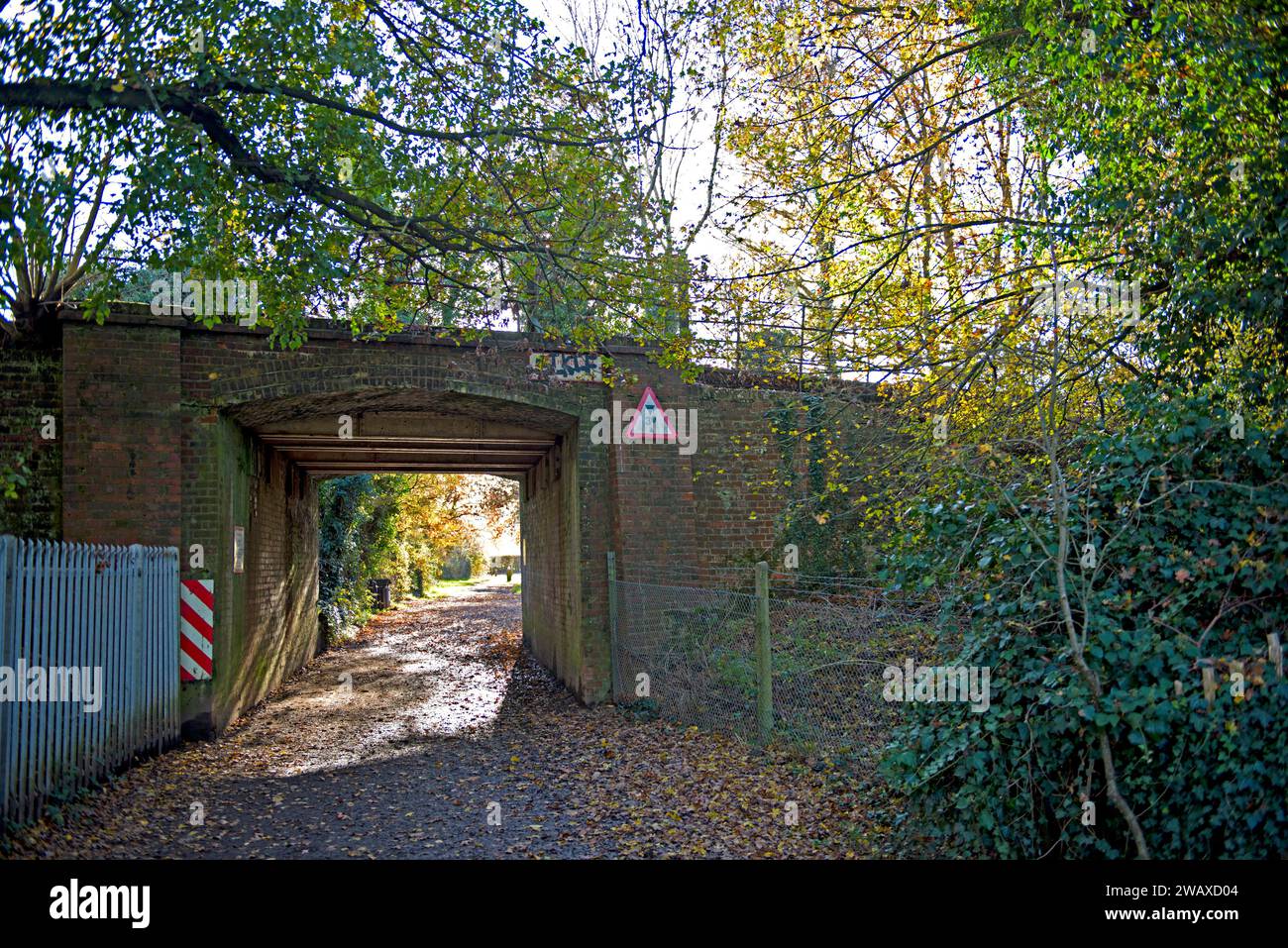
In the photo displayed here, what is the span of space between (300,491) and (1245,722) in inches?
646

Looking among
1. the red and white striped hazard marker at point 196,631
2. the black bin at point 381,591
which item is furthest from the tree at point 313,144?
the black bin at point 381,591

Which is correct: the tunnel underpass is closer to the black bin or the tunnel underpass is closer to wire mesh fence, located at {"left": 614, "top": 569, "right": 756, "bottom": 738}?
wire mesh fence, located at {"left": 614, "top": 569, "right": 756, "bottom": 738}

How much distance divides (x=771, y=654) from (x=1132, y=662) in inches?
160

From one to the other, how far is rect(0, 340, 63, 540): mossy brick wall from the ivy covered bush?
30.7 feet

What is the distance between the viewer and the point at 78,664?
25.3 ft

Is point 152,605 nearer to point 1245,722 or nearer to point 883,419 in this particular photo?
point 883,419

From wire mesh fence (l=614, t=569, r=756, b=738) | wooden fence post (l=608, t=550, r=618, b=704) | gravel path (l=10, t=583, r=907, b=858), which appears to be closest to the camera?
gravel path (l=10, t=583, r=907, b=858)

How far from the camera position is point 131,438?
1028 cm

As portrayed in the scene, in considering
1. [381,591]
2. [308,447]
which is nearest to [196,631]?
[308,447]

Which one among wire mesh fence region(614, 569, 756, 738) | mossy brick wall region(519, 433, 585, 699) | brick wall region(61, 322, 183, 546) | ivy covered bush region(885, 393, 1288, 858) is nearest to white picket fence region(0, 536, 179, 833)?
brick wall region(61, 322, 183, 546)

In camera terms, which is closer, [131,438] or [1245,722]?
[1245,722]

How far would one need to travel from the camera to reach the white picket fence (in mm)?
6609

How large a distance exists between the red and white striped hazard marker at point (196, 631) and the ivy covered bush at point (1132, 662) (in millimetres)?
7991

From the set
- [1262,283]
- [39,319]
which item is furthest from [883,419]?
[39,319]
